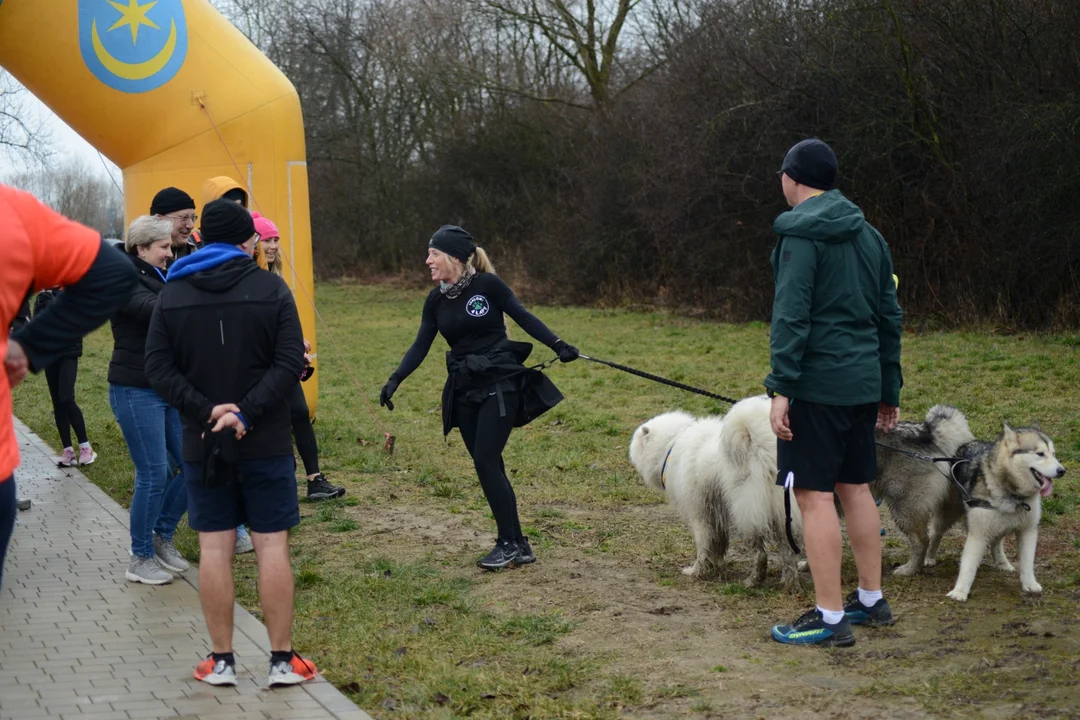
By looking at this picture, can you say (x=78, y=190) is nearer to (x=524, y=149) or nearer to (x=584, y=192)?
(x=524, y=149)

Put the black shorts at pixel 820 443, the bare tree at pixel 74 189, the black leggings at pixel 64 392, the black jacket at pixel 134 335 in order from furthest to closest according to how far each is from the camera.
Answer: the bare tree at pixel 74 189 → the black leggings at pixel 64 392 → the black jacket at pixel 134 335 → the black shorts at pixel 820 443

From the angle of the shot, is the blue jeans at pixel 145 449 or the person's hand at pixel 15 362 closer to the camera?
the person's hand at pixel 15 362

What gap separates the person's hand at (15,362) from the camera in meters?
3.17

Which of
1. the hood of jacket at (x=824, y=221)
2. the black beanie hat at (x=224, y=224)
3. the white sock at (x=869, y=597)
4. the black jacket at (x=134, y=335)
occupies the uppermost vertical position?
the black beanie hat at (x=224, y=224)

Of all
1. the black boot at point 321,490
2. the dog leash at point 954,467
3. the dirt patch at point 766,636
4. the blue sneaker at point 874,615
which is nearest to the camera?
the dirt patch at point 766,636

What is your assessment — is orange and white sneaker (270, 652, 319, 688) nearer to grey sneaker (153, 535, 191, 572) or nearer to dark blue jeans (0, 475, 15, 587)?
dark blue jeans (0, 475, 15, 587)

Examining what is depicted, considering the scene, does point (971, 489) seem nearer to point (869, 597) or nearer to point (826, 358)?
point (869, 597)

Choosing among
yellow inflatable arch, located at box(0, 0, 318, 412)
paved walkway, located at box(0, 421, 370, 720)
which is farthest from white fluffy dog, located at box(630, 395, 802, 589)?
yellow inflatable arch, located at box(0, 0, 318, 412)

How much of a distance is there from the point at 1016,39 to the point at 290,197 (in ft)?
37.4

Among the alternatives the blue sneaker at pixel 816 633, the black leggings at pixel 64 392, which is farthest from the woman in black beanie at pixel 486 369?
the black leggings at pixel 64 392

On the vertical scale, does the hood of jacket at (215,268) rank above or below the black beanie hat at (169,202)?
below

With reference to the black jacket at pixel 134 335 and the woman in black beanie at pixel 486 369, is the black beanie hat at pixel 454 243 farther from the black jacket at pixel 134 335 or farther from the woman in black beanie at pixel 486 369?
the black jacket at pixel 134 335

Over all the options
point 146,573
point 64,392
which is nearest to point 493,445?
point 146,573

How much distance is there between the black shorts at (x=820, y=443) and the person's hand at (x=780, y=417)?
6cm
